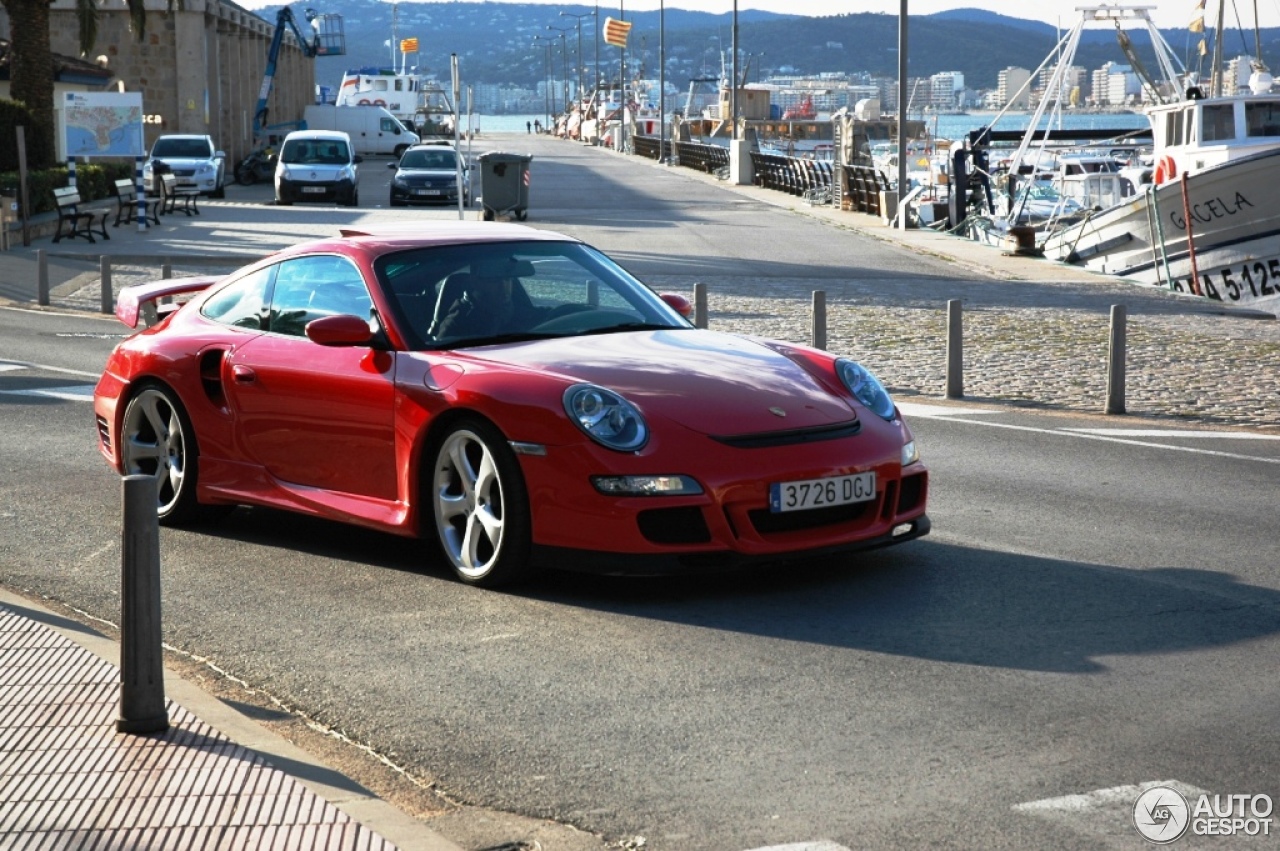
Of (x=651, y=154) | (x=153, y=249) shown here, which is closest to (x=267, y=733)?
(x=153, y=249)

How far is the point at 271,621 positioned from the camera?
22.7 feet

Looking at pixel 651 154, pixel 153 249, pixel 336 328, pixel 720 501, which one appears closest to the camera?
pixel 720 501

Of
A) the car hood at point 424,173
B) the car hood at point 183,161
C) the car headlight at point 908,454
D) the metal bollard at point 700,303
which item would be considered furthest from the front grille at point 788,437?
the car hood at point 183,161

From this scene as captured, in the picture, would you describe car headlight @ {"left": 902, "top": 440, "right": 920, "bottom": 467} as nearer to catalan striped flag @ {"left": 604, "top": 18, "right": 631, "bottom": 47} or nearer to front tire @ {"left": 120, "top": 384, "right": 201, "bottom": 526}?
front tire @ {"left": 120, "top": 384, "right": 201, "bottom": 526}

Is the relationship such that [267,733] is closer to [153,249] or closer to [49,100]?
[153,249]

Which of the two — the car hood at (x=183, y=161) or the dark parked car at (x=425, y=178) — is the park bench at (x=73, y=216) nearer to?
the dark parked car at (x=425, y=178)

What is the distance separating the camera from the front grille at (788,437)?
6.87 m

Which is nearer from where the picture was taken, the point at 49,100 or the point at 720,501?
the point at 720,501

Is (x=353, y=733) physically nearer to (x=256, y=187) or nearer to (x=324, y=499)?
A: (x=324, y=499)

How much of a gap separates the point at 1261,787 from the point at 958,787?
31.6 inches

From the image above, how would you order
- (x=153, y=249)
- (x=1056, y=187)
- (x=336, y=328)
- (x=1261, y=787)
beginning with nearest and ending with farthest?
(x=1261, y=787), (x=336, y=328), (x=153, y=249), (x=1056, y=187)

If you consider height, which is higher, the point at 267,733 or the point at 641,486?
the point at 641,486

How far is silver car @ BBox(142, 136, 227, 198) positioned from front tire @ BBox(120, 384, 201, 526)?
35.7 meters

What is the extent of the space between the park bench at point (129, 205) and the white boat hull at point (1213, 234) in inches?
747
